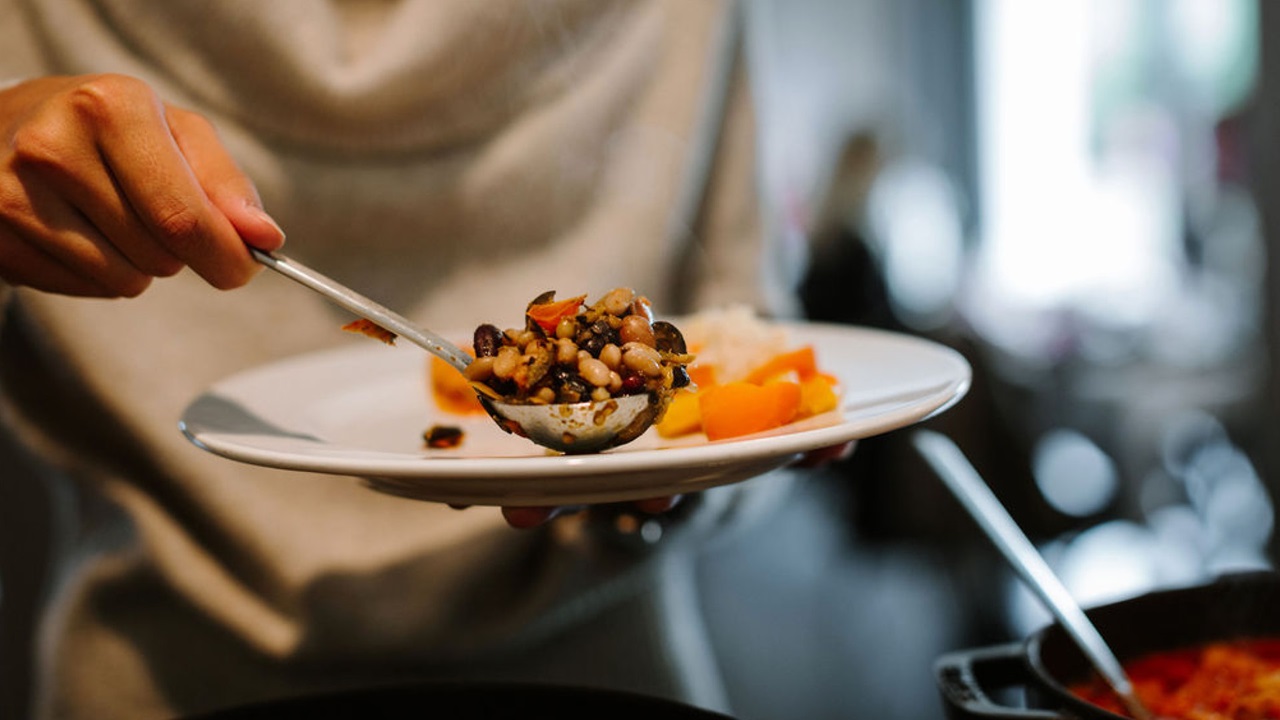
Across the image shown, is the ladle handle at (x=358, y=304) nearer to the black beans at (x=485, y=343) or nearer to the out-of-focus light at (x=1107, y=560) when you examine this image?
the black beans at (x=485, y=343)

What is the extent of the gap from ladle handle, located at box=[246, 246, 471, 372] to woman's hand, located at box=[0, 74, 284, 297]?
0.04 ft

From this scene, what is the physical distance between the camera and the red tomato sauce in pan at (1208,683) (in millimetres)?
693

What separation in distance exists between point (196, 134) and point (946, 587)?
10.3ft

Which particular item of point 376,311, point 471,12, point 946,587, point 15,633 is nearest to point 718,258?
point 471,12

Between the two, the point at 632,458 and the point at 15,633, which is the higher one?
the point at 632,458


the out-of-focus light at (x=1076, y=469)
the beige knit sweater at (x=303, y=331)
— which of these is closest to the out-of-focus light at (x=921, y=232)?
the out-of-focus light at (x=1076, y=469)

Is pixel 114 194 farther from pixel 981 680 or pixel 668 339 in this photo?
pixel 981 680

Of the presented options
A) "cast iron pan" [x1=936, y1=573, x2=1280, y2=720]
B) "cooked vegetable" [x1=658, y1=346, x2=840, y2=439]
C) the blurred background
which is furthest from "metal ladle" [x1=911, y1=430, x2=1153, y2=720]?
the blurred background

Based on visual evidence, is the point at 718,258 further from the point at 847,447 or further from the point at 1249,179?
the point at 1249,179

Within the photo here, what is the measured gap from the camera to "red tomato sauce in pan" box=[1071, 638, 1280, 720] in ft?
2.27

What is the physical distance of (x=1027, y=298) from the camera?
5785 millimetres

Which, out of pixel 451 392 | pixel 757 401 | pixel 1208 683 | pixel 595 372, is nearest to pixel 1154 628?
pixel 1208 683

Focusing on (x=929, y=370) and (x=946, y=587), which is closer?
(x=929, y=370)

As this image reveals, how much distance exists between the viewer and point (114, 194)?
632 millimetres
